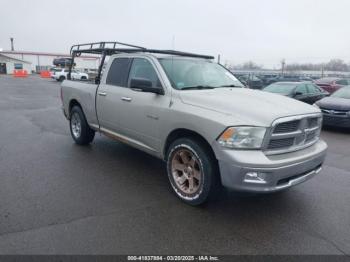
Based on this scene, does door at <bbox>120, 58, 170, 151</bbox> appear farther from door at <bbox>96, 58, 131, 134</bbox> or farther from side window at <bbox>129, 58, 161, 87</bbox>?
door at <bbox>96, 58, 131, 134</bbox>

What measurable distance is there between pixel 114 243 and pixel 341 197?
3.28 metres

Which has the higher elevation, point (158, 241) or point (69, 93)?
point (69, 93)

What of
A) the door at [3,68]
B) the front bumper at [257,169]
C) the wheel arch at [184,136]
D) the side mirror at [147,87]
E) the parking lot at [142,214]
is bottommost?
the parking lot at [142,214]

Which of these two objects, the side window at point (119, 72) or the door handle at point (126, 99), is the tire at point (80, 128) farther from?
the door handle at point (126, 99)

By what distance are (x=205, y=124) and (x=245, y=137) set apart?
1.64ft

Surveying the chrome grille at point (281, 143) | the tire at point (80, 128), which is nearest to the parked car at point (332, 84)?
the tire at point (80, 128)

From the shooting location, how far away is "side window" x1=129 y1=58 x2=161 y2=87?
428cm

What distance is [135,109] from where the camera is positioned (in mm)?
4488

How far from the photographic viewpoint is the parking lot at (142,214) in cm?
292

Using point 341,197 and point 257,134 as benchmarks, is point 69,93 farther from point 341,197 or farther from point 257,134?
point 341,197

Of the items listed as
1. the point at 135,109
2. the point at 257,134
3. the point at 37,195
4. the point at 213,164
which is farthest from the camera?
the point at 135,109

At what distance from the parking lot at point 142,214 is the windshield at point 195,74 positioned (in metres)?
1.62

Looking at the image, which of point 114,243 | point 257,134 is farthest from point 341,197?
point 114,243

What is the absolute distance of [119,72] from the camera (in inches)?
200
